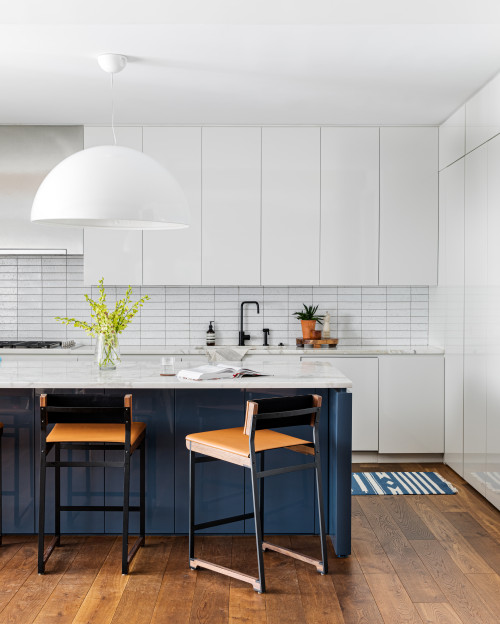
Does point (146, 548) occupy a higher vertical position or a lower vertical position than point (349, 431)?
lower

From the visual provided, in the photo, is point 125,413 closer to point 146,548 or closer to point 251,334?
point 146,548

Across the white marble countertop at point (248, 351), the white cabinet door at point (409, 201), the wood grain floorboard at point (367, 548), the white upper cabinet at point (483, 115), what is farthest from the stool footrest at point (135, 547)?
the white upper cabinet at point (483, 115)

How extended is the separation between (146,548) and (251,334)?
8.09ft

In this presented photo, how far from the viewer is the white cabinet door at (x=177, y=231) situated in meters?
4.92

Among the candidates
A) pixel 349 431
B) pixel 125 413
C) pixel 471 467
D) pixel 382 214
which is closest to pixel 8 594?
pixel 125 413

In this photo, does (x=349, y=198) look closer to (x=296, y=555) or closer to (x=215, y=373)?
(x=215, y=373)

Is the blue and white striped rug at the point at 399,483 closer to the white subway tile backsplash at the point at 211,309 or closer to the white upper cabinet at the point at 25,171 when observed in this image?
the white subway tile backsplash at the point at 211,309

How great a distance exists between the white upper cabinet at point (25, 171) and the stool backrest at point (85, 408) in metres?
2.31

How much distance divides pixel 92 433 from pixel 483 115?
9.70ft

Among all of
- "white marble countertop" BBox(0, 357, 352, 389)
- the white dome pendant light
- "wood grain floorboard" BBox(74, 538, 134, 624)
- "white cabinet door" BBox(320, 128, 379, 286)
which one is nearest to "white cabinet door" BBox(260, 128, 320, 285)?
"white cabinet door" BBox(320, 128, 379, 286)

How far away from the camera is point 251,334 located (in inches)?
212

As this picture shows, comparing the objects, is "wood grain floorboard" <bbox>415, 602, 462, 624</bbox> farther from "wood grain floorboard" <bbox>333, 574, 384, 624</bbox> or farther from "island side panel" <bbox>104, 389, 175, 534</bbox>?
"island side panel" <bbox>104, 389, 175, 534</bbox>

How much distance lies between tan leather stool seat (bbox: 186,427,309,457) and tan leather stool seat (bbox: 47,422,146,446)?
287 mm

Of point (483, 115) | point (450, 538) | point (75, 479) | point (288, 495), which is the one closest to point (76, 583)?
point (75, 479)
